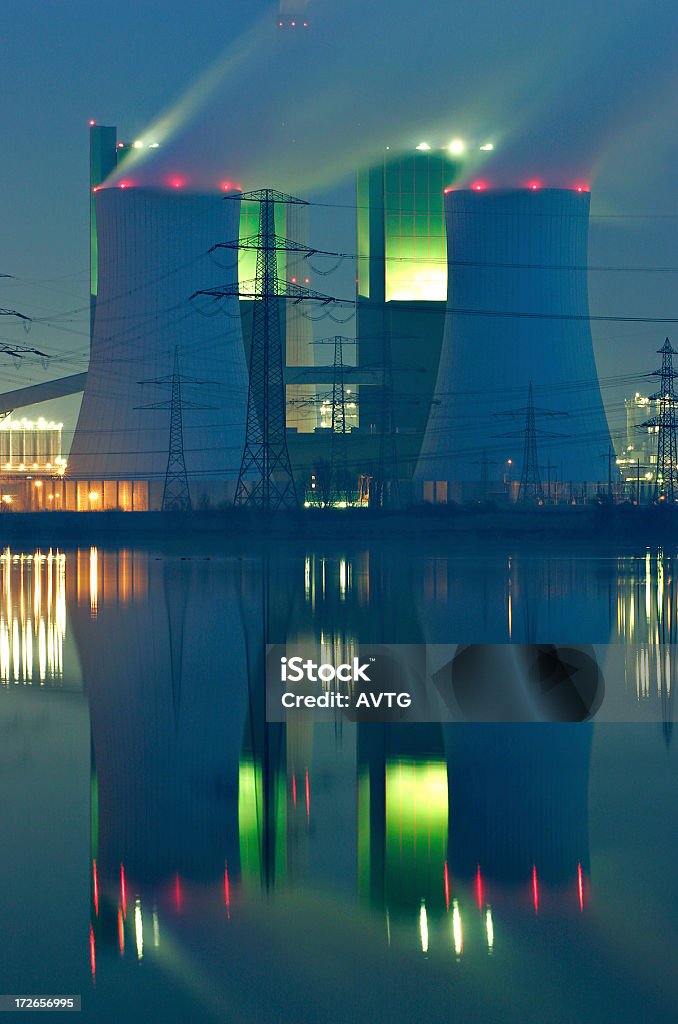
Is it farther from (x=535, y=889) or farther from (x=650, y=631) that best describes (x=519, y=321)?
(x=535, y=889)

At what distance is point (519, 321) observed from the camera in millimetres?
35812

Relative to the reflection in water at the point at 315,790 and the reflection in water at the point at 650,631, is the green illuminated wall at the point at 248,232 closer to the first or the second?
the reflection in water at the point at 650,631

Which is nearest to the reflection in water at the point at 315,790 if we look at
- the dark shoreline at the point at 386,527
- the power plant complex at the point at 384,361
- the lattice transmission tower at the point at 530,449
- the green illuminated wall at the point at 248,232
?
the dark shoreline at the point at 386,527

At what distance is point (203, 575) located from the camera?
16.2 m

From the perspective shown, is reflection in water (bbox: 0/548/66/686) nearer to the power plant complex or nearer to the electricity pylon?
the electricity pylon

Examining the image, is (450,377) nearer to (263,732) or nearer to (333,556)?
(333,556)

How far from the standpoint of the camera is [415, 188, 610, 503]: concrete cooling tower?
35.7 metres

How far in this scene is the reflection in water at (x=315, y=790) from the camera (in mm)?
3297

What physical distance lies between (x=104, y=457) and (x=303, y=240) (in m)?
23.3

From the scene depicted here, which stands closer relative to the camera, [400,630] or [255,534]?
[400,630]

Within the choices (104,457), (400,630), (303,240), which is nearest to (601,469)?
(104,457)

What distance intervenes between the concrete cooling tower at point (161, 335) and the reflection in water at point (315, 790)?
25854 mm
